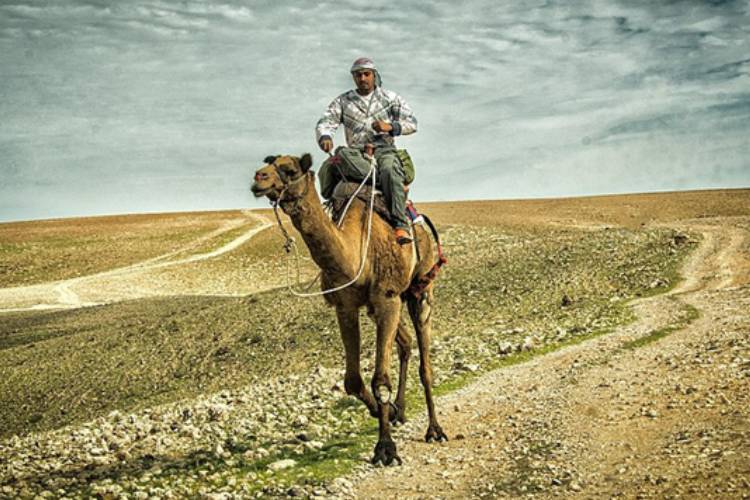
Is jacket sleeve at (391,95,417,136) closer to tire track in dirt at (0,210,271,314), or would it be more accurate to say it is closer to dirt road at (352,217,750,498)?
dirt road at (352,217,750,498)

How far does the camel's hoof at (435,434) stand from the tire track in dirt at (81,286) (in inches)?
1349

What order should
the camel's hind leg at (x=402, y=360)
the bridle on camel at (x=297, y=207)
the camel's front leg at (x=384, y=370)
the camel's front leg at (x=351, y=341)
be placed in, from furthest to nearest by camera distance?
the camel's hind leg at (x=402, y=360) → the camel's front leg at (x=351, y=341) → the camel's front leg at (x=384, y=370) → the bridle on camel at (x=297, y=207)

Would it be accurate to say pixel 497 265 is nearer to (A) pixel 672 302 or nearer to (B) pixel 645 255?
(B) pixel 645 255

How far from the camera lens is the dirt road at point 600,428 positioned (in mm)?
7863

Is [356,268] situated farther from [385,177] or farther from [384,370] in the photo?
[385,177]

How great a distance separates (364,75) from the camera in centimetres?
1008

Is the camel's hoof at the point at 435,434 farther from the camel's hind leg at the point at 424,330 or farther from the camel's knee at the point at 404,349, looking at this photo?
the camel's knee at the point at 404,349

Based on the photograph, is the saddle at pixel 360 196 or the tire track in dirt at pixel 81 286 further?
the tire track in dirt at pixel 81 286

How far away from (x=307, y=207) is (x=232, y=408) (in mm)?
7406

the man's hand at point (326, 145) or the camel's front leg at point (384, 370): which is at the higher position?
the man's hand at point (326, 145)

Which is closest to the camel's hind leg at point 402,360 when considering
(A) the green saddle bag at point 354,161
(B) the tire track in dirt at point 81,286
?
(A) the green saddle bag at point 354,161

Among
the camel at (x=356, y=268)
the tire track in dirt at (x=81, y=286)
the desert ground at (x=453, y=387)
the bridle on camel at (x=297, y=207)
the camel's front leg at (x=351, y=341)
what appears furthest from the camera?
the tire track in dirt at (x=81, y=286)

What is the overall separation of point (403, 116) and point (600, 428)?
16.5ft

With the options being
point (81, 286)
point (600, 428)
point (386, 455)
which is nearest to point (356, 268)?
point (386, 455)
